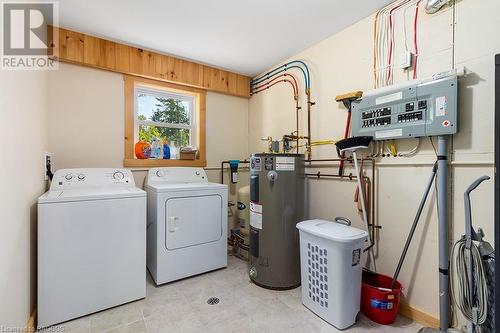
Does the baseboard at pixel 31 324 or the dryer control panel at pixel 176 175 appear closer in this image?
the baseboard at pixel 31 324

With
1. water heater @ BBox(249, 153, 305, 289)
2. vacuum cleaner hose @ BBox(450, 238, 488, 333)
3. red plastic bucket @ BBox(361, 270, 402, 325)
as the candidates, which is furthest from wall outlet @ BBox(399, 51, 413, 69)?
red plastic bucket @ BBox(361, 270, 402, 325)

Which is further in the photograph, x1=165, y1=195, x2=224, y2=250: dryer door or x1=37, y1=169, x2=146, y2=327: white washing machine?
x1=165, y1=195, x2=224, y2=250: dryer door

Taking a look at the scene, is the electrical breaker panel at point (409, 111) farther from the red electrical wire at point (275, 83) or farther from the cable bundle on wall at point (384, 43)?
the red electrical wire at point (275, 83)

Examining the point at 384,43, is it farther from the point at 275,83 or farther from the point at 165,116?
the point at 165,116

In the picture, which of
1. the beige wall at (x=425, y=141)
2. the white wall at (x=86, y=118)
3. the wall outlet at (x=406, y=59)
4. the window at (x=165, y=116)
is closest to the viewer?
the beige wall at (x=425, y=141)

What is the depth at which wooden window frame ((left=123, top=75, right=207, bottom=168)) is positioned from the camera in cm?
269

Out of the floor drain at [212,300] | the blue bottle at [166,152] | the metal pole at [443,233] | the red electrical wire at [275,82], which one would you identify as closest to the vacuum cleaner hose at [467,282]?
the metal pole at [443,233]

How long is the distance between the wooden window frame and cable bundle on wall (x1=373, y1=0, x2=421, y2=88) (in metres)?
2.07

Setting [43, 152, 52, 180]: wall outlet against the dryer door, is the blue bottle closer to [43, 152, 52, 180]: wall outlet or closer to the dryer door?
the dryer door

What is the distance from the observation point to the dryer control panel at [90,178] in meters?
2.15

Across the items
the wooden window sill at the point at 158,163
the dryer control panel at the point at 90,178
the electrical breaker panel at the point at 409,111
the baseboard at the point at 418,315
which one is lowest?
the baseboard at the point at 418,315

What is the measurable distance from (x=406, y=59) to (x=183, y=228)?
2357 millimetres

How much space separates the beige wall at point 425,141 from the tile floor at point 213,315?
0.54 meters

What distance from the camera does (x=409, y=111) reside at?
172 cm
